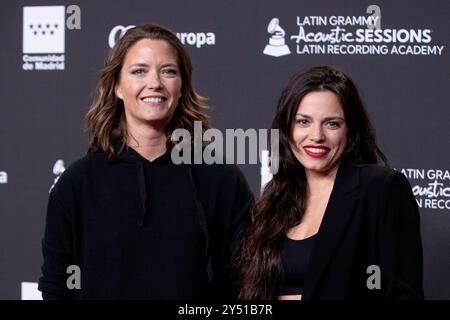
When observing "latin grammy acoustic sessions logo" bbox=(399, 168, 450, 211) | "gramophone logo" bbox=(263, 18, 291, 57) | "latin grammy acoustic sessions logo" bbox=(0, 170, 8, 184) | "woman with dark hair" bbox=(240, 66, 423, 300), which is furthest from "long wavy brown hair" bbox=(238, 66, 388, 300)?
"latin grammy acoustic sessions logo" bbox=(0, 170, 8, 184)

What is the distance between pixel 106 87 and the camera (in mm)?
2111

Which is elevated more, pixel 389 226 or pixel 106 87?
pixel 106 87

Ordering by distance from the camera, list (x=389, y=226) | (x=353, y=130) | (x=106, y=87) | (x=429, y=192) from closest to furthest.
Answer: (x=389, y=226) → (x=353, y=130) → (x=106, y=87) → (x=429, y=192)

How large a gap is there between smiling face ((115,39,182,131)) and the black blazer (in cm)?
55

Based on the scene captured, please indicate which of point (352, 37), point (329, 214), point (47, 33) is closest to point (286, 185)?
point (329, 214)

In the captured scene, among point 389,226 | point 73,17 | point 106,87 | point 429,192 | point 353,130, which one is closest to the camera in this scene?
point 389,226

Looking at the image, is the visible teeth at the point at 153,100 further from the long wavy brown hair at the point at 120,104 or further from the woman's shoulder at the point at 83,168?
the woman's shoulder at the point at 83,168

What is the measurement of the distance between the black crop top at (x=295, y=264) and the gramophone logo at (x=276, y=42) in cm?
139

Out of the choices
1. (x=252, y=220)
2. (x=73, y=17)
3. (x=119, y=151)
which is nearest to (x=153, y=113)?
(x=119, y=151)

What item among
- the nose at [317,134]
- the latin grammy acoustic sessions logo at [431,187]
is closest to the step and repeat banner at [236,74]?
the latin grammy acoustic sessions logo at [431,187]

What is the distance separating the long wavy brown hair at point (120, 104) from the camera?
2.07 m

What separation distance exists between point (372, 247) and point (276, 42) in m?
1.51
